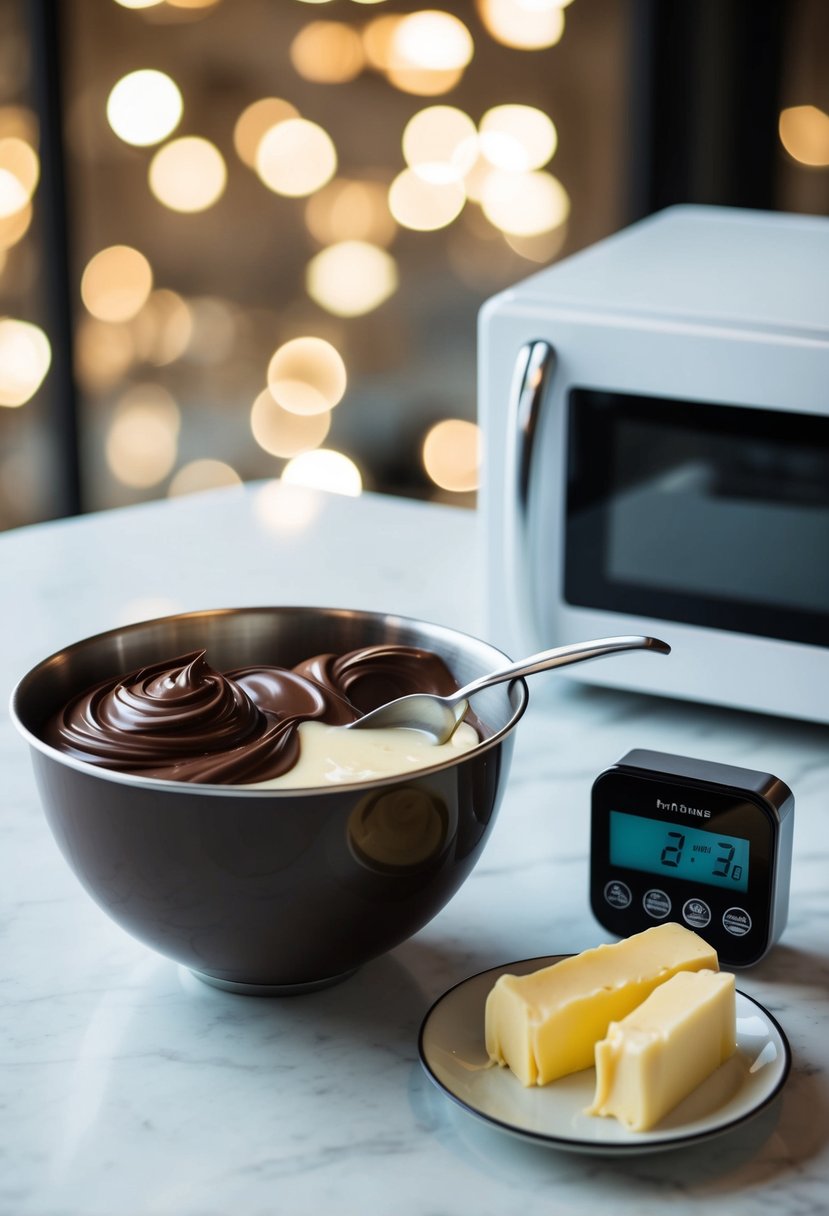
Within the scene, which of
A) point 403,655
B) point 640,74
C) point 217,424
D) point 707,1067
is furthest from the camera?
point 217,424

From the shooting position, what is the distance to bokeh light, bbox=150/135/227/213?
2594mm

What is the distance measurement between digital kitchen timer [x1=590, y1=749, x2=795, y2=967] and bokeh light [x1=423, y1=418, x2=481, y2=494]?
5.43 feet

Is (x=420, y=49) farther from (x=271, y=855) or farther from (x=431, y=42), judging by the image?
(x=271, y=855)

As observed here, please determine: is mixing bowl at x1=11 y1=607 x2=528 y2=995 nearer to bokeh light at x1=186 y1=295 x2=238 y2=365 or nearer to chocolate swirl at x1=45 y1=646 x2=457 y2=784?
chocolate swirl at x1=45 y1=646 x2=457 y2=784

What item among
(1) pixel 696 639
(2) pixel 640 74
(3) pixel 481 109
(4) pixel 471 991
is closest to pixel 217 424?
(3) pixel 481 109

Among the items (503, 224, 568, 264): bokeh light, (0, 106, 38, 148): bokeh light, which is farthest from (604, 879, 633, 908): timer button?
(0, 106, 38, 148): bokeh light

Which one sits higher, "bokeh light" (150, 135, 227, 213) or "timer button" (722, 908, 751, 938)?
"bokeh light" (150, 135, 227, 213)

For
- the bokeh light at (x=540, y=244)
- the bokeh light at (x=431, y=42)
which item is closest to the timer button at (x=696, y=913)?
the bokeh light at (x=540, y=244)

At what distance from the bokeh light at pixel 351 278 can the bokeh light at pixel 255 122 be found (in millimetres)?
220

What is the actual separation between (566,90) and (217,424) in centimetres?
92

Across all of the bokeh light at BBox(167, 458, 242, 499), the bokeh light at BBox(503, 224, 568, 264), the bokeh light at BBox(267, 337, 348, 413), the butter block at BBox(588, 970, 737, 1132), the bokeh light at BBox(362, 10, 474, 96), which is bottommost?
the bokeh light at BBox(167, 458, 242, 499)

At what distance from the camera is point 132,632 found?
0.85 meters

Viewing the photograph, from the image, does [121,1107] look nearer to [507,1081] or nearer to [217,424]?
[507,1081]

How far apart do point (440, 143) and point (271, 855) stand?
186 centimetres
